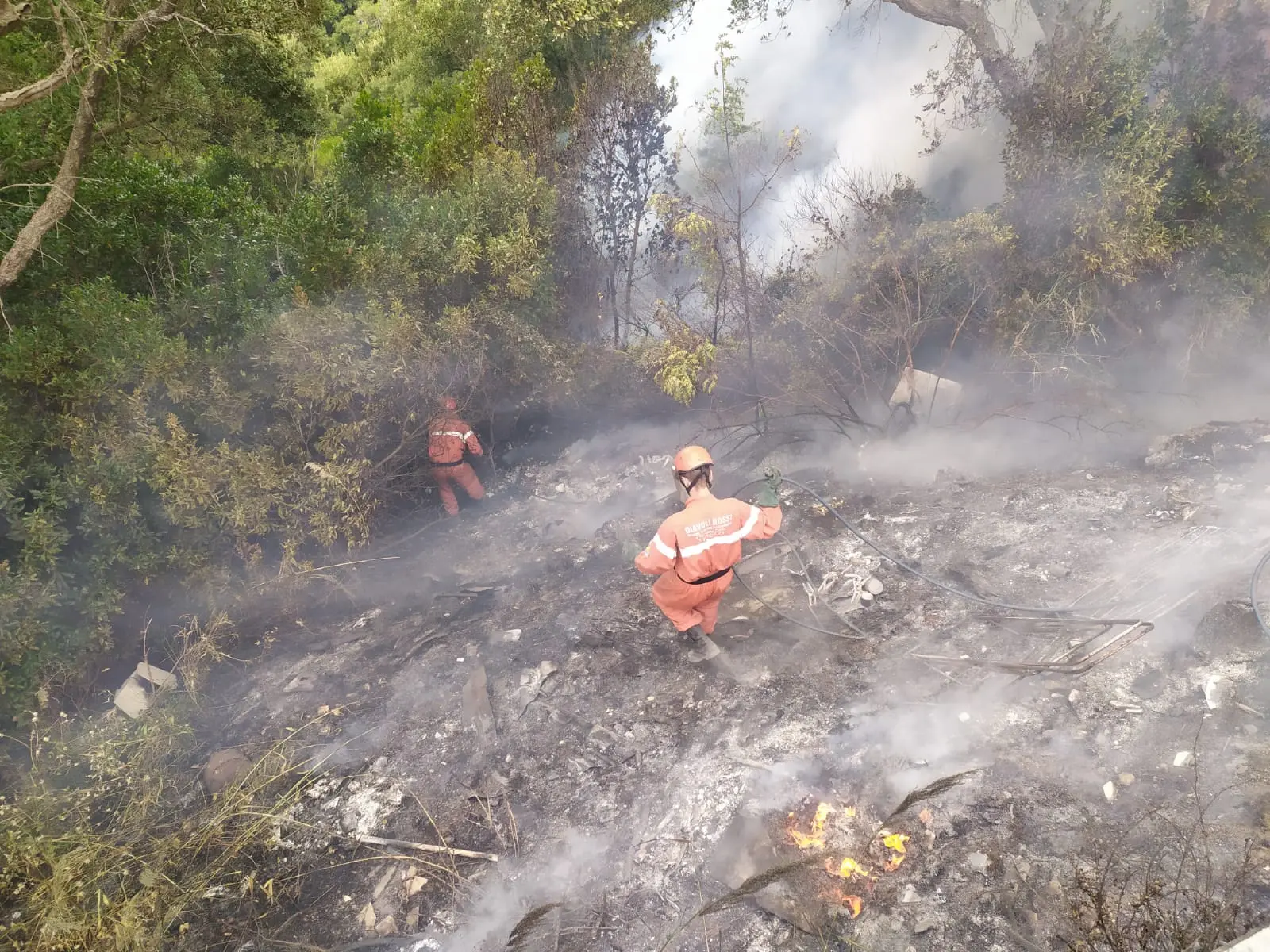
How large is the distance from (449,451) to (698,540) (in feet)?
12.7

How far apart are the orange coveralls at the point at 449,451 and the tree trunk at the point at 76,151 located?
343cm

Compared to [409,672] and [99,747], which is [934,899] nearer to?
[409,672]

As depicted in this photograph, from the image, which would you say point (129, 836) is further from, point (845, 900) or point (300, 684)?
point (845, 900)

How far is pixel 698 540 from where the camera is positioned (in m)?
4.23

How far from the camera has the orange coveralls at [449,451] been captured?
7090 mm

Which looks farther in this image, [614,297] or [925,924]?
[614,297]

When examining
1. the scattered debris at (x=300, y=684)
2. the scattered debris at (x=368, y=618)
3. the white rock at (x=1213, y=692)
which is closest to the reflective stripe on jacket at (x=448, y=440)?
the scattered debris at (x=368, y=618)

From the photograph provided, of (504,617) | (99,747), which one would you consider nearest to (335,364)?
(504,617)

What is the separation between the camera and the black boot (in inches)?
192

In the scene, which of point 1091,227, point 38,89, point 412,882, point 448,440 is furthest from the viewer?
point 448,440

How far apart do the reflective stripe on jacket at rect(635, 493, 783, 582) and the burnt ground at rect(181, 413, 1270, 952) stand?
3.24 ft

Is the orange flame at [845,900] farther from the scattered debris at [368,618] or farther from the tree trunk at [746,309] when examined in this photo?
the tree trunk at [746,309]

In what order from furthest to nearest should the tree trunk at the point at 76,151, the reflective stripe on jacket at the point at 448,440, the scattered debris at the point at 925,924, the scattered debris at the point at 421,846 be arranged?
the reflective stripe on jacket at the point at 448,440
the tree trunk at the point at 76,151
the scattered debris at the point at 421,846
the scattered debris at the point at 925,924

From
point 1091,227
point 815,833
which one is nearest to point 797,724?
point 815,833
